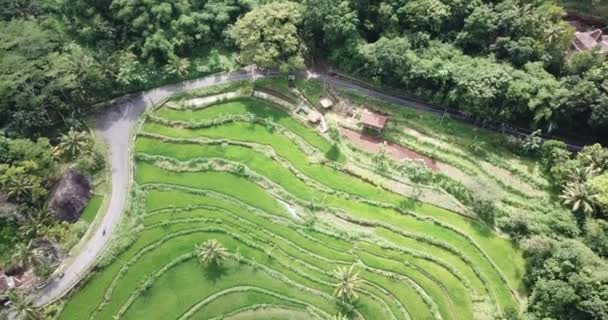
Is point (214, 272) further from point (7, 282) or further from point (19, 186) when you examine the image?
point (19, 186)

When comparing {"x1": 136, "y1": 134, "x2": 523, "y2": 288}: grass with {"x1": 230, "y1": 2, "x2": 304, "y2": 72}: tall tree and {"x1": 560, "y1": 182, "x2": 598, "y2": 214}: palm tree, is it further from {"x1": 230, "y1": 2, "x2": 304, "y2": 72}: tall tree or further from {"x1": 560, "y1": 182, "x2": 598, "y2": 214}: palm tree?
{"x1": 230, "y1": 2, "x2": 304, "y2": 72}: tall tree

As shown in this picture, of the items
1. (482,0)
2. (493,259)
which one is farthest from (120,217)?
(482,0)

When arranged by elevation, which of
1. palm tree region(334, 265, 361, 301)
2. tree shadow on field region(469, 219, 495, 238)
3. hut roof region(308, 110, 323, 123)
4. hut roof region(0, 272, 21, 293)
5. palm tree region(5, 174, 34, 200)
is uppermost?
hut roof region(308, 110, 323, 123)

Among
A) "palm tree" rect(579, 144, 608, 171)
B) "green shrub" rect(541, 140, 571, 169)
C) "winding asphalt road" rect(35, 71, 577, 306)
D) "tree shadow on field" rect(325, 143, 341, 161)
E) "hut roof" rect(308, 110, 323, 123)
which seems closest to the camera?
"palm tree" rect(579, 144, 608, 171)

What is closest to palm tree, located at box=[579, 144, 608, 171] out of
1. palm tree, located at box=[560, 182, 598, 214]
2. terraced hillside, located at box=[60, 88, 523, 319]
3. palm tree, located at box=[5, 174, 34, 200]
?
palm tree, located at box=[560, 182, 598, 214]

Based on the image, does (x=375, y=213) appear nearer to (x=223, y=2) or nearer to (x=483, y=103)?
(x=483, y=103)

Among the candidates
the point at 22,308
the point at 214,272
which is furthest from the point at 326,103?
the point at 22,308
